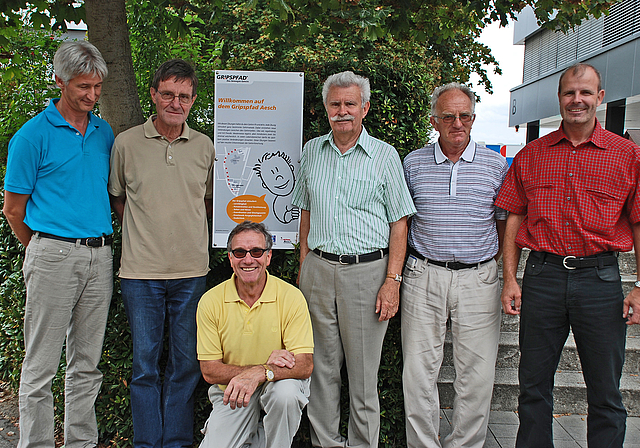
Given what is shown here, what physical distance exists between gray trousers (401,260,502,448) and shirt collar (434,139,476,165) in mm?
666

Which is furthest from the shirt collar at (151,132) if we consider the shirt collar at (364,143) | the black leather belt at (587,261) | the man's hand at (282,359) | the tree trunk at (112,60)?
the black leather belt at (587,261)

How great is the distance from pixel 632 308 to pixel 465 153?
1284mm

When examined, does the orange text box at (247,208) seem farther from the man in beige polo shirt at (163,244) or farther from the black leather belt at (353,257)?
the black leather belt at (353,257)

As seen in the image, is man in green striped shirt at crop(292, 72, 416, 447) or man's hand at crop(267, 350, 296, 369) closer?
man's hand at crop(267, 350, 296, 369)

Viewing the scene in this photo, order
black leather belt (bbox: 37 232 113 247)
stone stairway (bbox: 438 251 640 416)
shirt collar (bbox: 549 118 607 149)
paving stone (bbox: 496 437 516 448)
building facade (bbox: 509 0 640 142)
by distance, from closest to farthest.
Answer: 1. shirt collar (bbox: 549 118 607 149)
2. black leather belt (bbox: 37 232 113 247)
3. paving stone (bbox: 496 437 516 448)
4. stone stairway (bbox: 438 251 640 416)
5. building facade (bbox: 509 0 640 142)

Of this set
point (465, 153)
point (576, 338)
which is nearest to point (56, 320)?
point (465, 153)

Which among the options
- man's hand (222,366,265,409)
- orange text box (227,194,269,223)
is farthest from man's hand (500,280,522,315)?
orange text box (227,194,269,223)

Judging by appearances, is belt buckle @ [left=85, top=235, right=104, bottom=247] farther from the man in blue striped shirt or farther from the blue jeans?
the man in blue striped shirt

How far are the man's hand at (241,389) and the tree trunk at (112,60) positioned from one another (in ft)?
7.21

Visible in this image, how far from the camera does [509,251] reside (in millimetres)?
3254

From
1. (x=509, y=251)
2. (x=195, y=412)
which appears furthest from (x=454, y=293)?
(x=195, y=412)

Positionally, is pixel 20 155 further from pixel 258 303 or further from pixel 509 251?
pixel 509 251

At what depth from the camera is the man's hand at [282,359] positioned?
9.73 feet

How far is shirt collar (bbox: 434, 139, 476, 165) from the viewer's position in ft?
10.8
